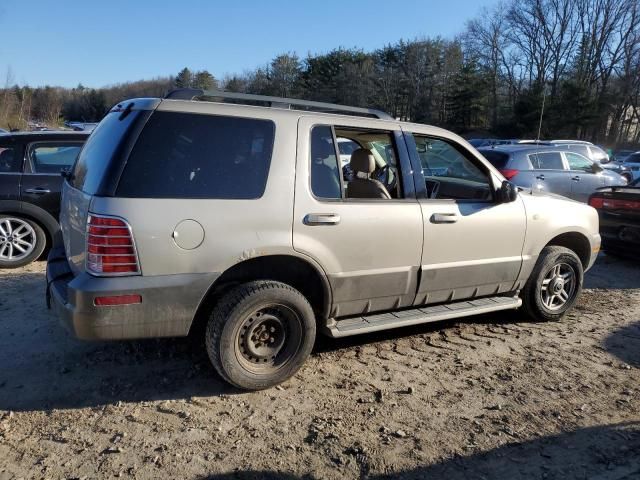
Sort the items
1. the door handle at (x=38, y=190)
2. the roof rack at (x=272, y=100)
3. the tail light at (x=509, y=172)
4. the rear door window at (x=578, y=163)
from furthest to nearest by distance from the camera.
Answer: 1. the rear door window at (x=578, y=163)
2. the tail light at (x=509, y=172)
3. the door handle at (x=38, y=190)
4. the roof rack at (x=272, y=100)

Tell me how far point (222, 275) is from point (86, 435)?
1.23 m

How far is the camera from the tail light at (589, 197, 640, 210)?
726 centimetres

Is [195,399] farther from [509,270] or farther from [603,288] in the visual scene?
[603,288]

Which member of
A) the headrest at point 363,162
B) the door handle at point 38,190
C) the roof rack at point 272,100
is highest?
the roof rack at point 272,100

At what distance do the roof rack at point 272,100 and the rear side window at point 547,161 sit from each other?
7.90 meters

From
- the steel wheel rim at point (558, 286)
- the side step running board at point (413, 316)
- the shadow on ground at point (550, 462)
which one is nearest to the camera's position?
the shadow on ground at point (550, 462)

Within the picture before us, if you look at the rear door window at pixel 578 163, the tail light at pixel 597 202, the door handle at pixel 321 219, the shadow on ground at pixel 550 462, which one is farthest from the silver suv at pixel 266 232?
the rear door window at pixel 578 163

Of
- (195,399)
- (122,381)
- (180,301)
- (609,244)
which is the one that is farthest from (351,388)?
(609,244)

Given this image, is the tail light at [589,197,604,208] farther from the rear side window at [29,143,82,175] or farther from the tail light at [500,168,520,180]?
the rear side window at [29,143,82,175]

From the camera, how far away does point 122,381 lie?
369 centimetres

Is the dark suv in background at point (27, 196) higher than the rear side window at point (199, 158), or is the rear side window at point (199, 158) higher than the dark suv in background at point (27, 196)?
the rear side window at point (199, 158)

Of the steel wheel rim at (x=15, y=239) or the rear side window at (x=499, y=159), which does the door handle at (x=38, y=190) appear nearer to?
the steel wheel rim at (x=15, y=239)

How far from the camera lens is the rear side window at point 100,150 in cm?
318

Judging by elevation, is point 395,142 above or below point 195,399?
above
